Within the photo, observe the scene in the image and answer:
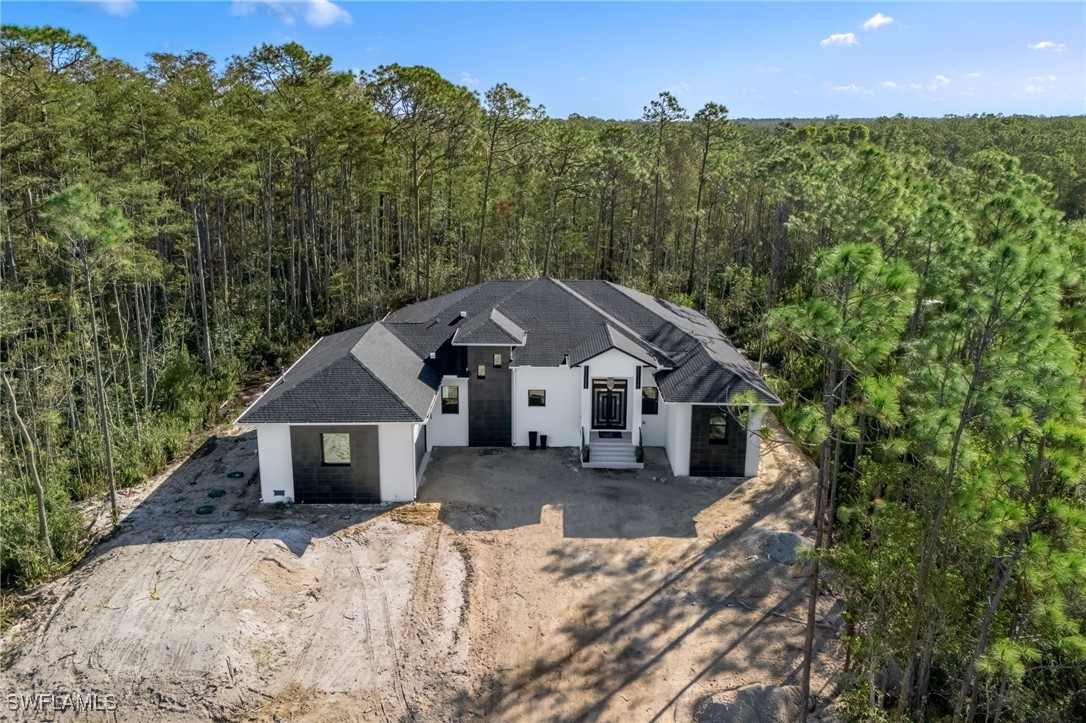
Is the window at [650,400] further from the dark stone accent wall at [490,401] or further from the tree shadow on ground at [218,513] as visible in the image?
the tree shadow on ground at [218,513]

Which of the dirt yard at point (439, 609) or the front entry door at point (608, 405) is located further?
the front entry door at point (608, 405)

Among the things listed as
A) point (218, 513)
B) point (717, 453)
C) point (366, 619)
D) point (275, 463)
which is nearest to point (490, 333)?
point (275, 463)

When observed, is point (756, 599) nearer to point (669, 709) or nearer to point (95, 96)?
point (669, 709)

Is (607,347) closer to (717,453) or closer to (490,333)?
(490,333)

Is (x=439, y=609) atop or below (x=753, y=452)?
below

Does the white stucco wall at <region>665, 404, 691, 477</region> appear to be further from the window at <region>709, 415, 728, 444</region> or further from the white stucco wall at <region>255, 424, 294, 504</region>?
the white stucco wall at <region>255, 424, 294, 504</region>

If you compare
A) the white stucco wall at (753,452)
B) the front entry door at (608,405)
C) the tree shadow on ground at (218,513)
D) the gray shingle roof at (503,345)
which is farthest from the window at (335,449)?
the white stucco wall at (753,452)
